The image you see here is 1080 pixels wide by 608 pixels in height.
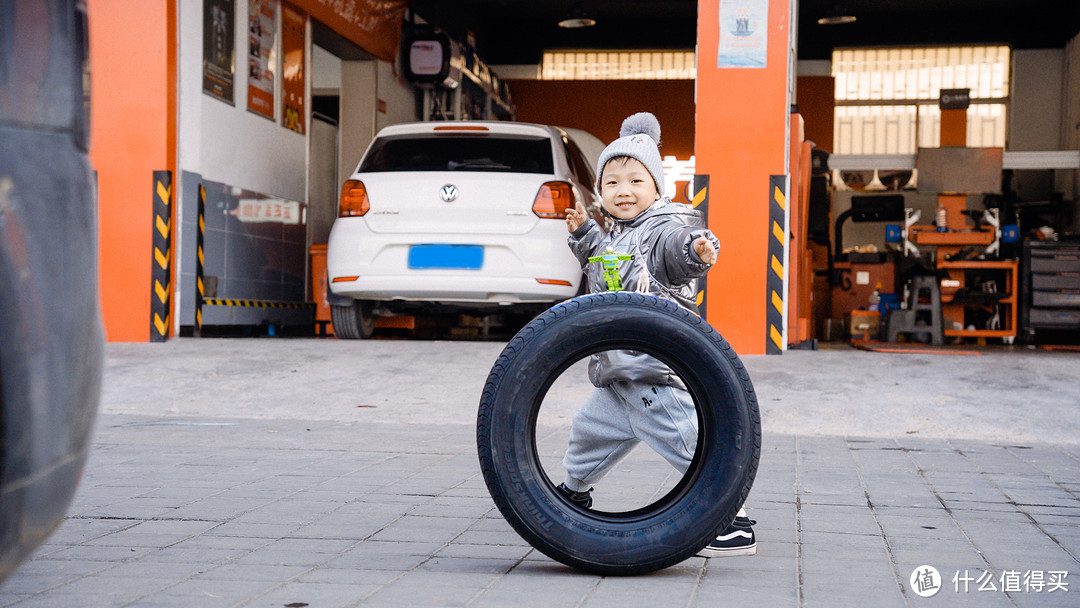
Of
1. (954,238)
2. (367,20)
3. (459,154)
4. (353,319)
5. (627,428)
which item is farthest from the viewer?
(367,20)

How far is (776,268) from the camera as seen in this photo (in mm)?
7219

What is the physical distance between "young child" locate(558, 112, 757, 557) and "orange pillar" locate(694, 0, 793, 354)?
4362mm

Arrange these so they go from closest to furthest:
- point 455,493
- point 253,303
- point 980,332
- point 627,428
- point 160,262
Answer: point 627,428 < point 455,493 < point 160,262 < point 253,303 < point 980,332

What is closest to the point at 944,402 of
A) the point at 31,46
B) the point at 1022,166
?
the point at 31,46

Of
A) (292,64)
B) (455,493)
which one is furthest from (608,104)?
(455,493)

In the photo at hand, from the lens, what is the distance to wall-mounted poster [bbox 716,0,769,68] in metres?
7.39

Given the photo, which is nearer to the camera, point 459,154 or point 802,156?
point 459,154

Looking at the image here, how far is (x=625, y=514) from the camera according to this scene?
2395mm

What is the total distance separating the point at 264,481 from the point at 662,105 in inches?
668

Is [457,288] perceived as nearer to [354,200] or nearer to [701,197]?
[354,200]

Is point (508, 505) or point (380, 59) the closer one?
point (508, 505)

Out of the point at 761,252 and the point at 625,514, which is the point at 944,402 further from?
the point at 625,514

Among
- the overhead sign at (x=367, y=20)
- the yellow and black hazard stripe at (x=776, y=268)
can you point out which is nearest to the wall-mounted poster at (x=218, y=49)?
the overhead sign at (x=367, y=20)

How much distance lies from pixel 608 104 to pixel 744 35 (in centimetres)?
1246
